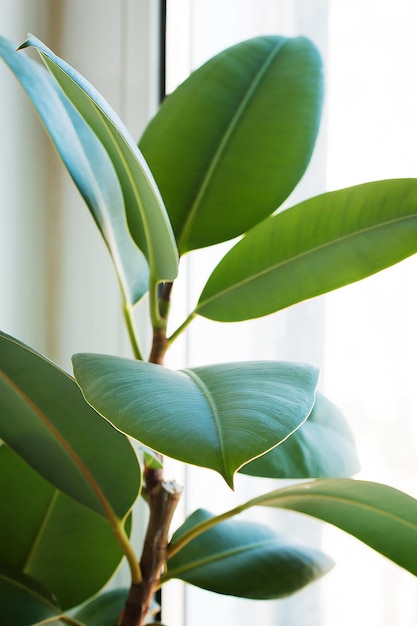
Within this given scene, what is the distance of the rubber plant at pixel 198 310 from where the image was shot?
61 cm

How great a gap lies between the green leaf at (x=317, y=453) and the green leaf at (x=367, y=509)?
21 millimetres

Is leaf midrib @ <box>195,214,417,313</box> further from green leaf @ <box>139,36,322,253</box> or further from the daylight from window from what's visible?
the daylight from window

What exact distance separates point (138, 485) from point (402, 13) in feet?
2.07

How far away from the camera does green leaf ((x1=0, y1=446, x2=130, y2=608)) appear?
0.76m

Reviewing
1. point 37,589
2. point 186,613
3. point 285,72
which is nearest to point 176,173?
point 285,72

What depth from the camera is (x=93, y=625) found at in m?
0.78

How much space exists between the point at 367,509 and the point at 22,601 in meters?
0.34

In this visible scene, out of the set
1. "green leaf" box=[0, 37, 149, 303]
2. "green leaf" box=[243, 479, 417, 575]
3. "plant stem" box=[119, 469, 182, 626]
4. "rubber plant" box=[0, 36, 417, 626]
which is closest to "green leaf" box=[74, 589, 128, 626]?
"rubber plant" box=[0, 36, 417, 626]

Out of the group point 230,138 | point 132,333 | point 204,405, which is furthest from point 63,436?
point 230,138

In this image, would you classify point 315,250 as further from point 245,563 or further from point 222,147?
point 245,563

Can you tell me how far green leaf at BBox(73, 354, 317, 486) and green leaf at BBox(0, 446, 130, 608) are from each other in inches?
13.2

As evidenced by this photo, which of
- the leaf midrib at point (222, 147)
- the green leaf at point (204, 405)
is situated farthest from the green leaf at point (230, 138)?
the green leaf at point (204, 405)

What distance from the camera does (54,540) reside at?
2.51 ft

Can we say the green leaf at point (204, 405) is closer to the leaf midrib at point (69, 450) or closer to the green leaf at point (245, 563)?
the leaf midrib at point (69, 450)
